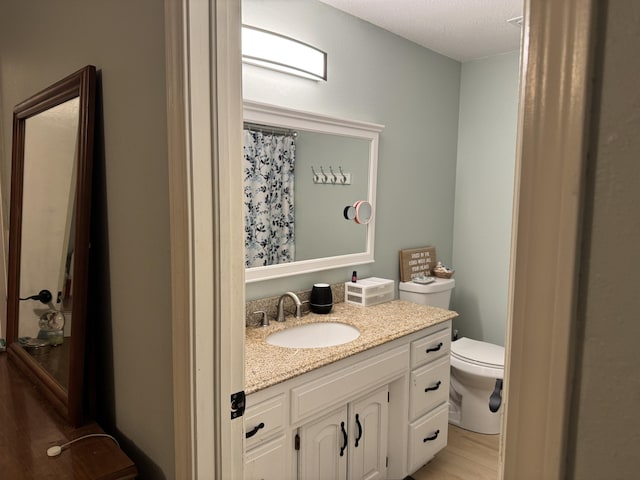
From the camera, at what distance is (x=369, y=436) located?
2.11m

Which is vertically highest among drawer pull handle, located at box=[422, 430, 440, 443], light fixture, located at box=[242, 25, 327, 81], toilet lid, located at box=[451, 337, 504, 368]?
light fixture, located at box=[242, 25, 327, 81]

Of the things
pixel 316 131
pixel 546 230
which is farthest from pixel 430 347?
pixel 546 230

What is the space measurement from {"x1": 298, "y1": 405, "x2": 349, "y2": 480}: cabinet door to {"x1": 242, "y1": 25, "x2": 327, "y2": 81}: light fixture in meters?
1.55

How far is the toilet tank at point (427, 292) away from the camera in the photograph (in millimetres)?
2824

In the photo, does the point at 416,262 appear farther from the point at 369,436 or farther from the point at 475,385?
the point at 369,436

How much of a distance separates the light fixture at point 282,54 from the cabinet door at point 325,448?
1.55 metres

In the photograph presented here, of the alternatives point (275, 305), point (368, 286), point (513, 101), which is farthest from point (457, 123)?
point (275, 305)

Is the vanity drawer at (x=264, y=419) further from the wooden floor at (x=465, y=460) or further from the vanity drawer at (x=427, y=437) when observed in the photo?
the wooden floor at (x=465, y=460)

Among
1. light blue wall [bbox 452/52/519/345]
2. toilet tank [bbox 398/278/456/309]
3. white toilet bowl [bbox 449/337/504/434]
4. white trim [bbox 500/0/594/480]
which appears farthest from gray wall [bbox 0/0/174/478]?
light blue wall [bbox 452/52/519/345]

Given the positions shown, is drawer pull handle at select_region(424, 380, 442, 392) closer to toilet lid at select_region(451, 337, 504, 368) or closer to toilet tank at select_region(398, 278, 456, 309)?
toilet lid at select_region(451, 337, 504, 368)

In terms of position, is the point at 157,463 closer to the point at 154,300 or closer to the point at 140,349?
the point at 140,349

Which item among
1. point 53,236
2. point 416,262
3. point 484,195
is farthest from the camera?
point 484,195

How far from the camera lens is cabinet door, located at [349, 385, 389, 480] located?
6.59ft

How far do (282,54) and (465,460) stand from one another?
7.72ft
